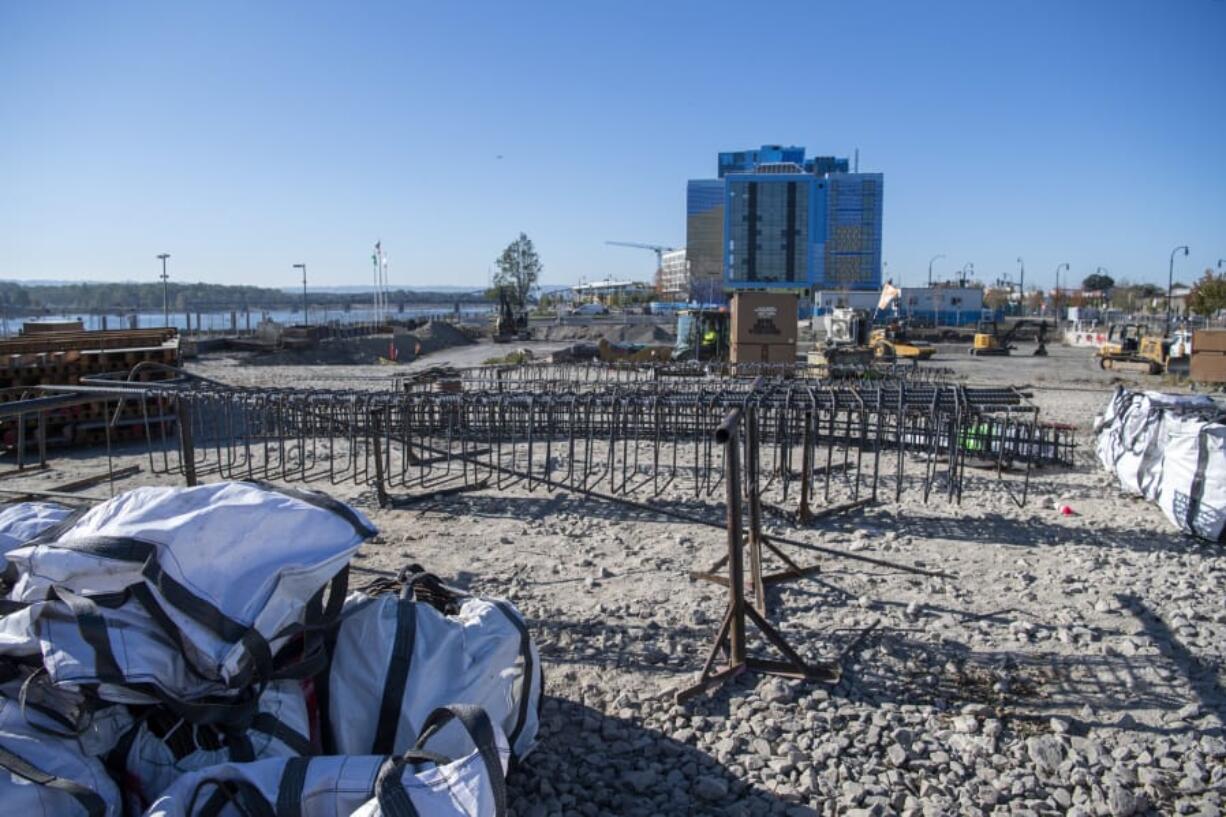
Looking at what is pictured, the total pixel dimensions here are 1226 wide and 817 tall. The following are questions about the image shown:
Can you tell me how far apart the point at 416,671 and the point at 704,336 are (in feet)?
74.3

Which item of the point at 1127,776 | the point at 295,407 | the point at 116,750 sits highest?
the point at 295,407

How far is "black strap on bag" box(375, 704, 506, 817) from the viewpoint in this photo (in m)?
2.29

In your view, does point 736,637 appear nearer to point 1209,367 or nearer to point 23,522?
point 23,522

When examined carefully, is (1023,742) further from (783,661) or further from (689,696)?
(689,696)

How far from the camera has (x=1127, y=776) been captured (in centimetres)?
377

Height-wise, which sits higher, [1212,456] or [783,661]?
[1212,456]

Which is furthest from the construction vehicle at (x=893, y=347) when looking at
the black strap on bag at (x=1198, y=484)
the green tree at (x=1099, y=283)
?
the green tree at (x=1099, y=283)

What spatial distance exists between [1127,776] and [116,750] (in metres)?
4.09

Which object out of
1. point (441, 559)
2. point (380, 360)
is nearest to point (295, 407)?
point (441, 559)

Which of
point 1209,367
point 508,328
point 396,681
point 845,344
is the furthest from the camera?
point 508,328

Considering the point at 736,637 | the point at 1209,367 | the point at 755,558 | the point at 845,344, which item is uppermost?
the point at 845,344

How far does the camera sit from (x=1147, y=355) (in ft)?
97.0

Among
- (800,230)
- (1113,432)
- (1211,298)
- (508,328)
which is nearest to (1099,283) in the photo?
(800,230)

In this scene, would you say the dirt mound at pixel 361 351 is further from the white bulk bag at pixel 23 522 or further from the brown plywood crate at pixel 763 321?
the white bulk bag at pixel 23 522
